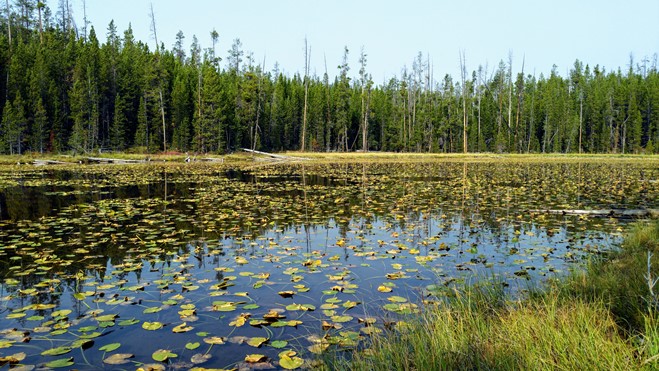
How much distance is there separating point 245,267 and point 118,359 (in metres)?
2.93

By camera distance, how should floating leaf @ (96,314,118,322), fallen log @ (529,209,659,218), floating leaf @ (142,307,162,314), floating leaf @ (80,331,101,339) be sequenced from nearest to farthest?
floating leaf @ (80,331,101,339) < floating leaf @ (96,314,118,322) < floating leaf @ (142,307,162,314) < fallen log @ (529,209,659,218)

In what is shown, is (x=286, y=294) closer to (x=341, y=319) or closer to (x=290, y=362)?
(x=341, y=319)

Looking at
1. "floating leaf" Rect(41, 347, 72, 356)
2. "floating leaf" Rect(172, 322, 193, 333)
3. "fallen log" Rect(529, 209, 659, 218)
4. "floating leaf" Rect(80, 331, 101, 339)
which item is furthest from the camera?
"fallen log" Rect(529, 209, 659, 218)

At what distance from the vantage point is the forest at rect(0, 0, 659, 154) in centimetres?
4862

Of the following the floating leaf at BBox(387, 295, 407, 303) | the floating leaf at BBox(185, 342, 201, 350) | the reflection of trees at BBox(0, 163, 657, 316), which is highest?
the reflection of trees at BBox(0, 163, 657, 316)

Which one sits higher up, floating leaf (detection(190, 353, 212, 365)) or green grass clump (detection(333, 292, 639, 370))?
green grass clump (detection(333, 292, 639, 370))

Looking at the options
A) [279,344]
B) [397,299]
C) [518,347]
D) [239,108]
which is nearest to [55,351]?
[279,344]

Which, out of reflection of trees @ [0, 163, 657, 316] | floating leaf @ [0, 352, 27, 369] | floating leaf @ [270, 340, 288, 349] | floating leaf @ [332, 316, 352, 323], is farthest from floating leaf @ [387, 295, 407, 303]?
floating leaf @ [0, 352, 27, 369]

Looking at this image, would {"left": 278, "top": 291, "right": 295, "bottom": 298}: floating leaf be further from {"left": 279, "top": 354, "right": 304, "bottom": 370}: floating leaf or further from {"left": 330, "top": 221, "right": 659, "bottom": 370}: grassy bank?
{"left": 330, "top": 221, "right": 659, "bottom": 370}: grassy bank

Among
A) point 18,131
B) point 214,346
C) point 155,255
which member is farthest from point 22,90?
point 214,346

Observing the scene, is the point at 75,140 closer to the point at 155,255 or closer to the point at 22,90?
the point at 22,90

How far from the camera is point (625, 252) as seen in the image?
21.2ft

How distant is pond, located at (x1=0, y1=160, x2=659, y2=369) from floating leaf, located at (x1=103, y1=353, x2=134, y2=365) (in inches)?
0.5

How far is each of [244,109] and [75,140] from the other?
68.3ft
